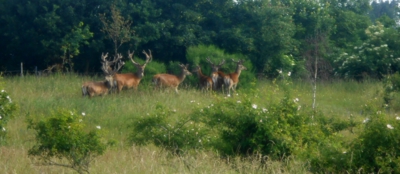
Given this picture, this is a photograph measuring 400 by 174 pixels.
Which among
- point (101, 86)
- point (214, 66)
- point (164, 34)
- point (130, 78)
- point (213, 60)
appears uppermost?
point (164, 34)

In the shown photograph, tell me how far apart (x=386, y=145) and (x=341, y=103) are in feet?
54.6

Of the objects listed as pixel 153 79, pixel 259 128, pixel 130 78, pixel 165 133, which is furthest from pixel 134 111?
pixel 259 128

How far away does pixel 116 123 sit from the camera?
17.9m

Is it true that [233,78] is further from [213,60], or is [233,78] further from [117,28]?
[117,28]

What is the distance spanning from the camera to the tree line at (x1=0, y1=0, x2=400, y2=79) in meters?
29.1

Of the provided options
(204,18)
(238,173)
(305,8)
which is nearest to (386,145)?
(238,173)

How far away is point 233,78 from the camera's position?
86.3 feet

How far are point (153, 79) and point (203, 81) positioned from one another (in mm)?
2722

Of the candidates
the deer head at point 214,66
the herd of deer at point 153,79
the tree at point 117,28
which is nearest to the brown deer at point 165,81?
the herd of deer at point 153,79

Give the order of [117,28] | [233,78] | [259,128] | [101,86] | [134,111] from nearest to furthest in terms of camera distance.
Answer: [259,128] < [134,111] < [101,86] < [233,78] < [117,28]

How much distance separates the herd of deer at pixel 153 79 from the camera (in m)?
22.5

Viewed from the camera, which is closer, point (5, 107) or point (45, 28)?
point (5, 107)

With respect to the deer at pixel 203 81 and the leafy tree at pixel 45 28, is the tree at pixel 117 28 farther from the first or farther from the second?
the deer at pixel 203 81

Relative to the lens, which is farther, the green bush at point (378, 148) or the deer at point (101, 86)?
the deer at point (101, 86)
